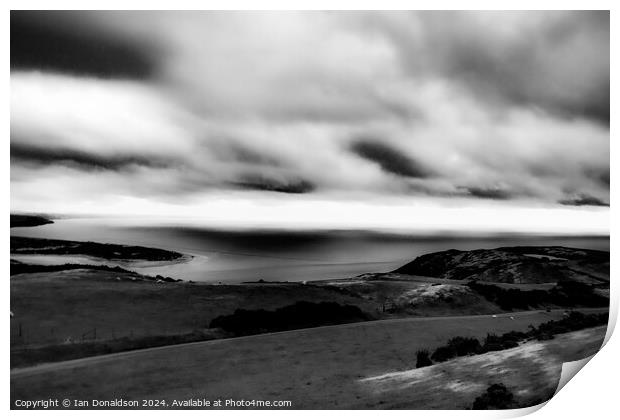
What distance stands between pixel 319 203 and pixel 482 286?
1565 mm

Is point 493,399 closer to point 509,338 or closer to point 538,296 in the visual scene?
point 509,338

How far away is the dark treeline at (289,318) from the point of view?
3.96 meters

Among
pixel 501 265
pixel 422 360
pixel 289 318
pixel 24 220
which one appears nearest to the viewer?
pixel 24 220

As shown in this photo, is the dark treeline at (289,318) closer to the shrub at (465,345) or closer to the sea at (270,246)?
the sea at (270,246)

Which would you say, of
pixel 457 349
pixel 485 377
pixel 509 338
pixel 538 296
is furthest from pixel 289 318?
pixel 538 296

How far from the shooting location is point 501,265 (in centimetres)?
423

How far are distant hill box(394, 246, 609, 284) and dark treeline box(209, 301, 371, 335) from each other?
58cm

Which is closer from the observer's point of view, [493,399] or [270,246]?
[493,399]

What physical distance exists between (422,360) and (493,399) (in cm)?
60

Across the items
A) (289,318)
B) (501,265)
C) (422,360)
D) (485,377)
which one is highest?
(501,265)

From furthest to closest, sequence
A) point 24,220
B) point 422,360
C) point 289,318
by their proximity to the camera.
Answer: point 289,318
point 422,360
point 24,220

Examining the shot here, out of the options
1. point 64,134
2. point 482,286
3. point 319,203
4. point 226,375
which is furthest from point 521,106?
point 64,134

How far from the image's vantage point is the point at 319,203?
415 centimetres

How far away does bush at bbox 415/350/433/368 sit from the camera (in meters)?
3.92
